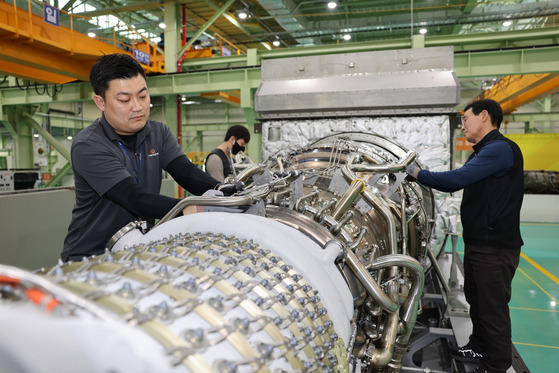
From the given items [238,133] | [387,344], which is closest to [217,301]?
[387,344]

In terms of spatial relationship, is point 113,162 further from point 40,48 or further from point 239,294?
point 40,48

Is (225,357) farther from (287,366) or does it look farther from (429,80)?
(429,80)

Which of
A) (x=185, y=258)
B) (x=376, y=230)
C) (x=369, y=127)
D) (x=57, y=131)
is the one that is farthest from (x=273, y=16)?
(x=57, y=131)

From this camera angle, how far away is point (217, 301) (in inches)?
26.0

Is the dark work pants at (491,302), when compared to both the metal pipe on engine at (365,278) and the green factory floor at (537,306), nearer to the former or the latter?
the green factory floor at (537,306)

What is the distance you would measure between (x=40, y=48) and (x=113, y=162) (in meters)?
5.54

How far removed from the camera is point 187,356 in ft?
1.71

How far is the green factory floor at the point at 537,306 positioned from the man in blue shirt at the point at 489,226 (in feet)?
2.21

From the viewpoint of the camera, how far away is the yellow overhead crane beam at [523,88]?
7852 mm

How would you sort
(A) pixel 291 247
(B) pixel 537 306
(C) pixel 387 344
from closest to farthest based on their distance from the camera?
1. (A) pixel 291 247
2. (C) pixel 387 344
3. (B) pixel 537 306

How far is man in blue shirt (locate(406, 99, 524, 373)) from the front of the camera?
2.15 metres

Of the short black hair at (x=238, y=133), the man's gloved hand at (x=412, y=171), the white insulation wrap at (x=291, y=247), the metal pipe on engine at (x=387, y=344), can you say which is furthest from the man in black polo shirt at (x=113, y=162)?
the short black hair at (x=238, y=133)

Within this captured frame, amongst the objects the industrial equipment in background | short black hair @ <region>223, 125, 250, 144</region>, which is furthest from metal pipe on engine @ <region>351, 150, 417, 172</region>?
short black hair @ <region>223, 125, 250, 144</region>

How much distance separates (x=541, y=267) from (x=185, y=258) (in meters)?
5.54
